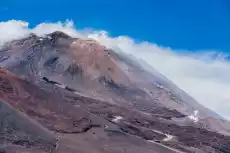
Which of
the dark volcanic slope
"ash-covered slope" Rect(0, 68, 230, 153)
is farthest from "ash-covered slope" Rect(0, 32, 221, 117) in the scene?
"ash-covered slope" Rect(0, 68, 230, 153)

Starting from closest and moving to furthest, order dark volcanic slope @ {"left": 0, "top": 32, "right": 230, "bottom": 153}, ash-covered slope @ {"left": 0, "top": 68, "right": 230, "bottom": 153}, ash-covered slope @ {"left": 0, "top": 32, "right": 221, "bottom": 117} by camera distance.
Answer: ash-covered slope @ {"left": 0, "top": 68, "right": 230, "bottom": 153}, dark volcanic slope @ {"left": 0, "top": 32, "right": 230, "bottom": 153}, ash-covered slope @ {"left": 0, "top": 32, "right": 221, "bottom": 117}

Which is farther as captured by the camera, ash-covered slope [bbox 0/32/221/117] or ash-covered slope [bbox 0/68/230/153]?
ash-covered slope [bbox 0/32/221/117]

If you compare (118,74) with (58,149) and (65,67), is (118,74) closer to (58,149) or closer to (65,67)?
(65,67)

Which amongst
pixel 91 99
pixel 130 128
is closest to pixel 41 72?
pixel 91 99

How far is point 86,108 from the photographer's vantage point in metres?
125

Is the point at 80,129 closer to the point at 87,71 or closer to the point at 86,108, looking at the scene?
the point at 86,108

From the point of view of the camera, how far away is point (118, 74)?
181 metres

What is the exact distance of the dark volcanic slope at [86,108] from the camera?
277 feet

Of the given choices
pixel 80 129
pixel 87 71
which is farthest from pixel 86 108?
pixel 87 71

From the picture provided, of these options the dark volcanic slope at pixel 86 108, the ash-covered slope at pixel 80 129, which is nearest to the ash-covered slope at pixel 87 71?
the dark volcanic slope at pixel 86 108

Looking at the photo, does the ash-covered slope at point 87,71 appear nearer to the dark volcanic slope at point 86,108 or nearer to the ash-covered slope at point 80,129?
the dark volcanic slope at point 86,108

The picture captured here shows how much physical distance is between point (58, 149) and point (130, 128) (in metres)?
38.6

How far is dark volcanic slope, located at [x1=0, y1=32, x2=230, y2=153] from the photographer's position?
3319 inches

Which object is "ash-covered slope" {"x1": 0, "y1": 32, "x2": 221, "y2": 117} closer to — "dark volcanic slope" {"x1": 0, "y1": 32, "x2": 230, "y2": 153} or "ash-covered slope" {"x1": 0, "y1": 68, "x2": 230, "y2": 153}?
"dark volcanic slope" {"x1": 0, "y1": 32, "x2": 230, "y2": 153}
